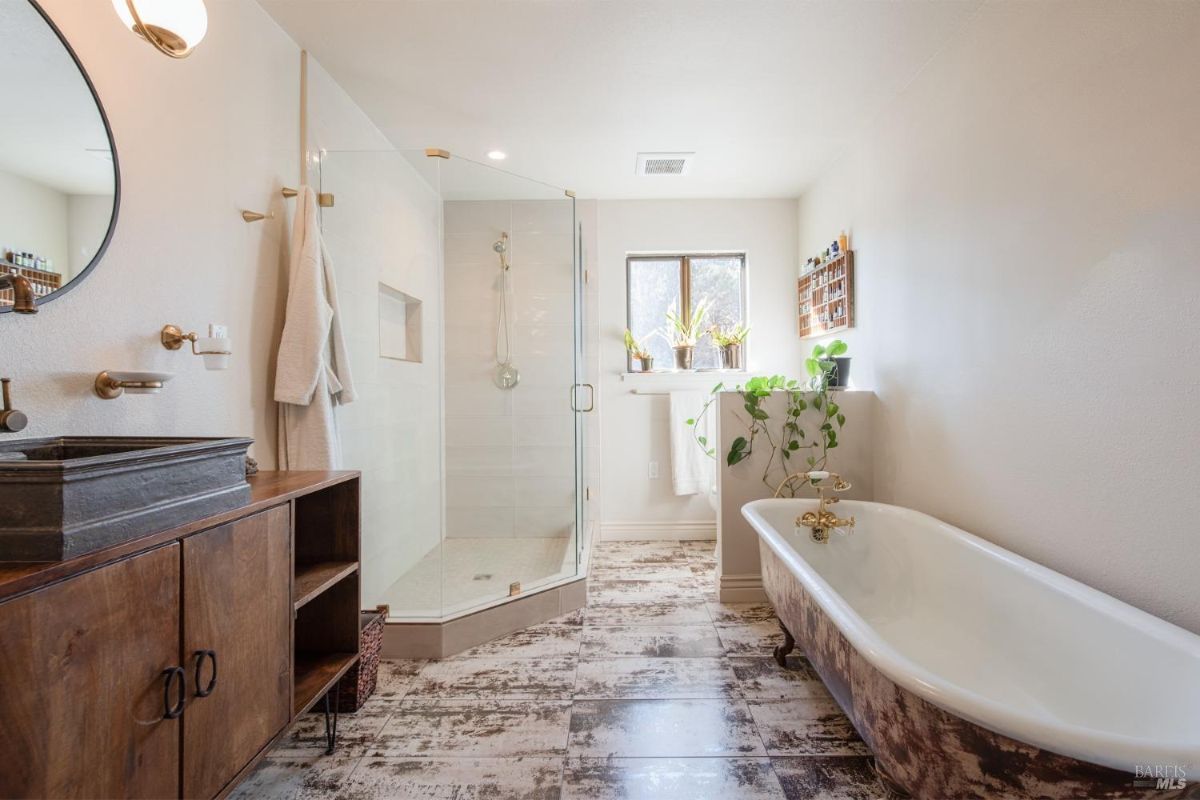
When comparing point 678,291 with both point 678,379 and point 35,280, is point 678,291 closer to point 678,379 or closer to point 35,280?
point 678,379

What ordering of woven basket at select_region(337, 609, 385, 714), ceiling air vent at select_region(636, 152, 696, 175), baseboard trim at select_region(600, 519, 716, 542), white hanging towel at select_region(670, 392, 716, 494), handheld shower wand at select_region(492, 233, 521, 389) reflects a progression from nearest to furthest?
woven basket at select_region(337, 609, 385, 714) < handheld shower wand at select_region(492, 233, 521, 389) < ceiling air vent at select_region(636, 152, 696, 175) < white hanging towel at select_region(670, 392, 716, 494) < baseboard trim at select_region(600, 519, 716, 542)

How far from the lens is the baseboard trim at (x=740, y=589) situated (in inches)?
100

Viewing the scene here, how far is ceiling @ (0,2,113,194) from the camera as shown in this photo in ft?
3.19

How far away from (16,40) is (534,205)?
6.51 ft

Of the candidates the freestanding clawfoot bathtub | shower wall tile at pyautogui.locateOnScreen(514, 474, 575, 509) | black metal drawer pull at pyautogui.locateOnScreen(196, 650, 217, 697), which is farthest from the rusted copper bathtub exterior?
shower wall tile at pyautogui.locateOnScreen(514, 474, 575, 509)

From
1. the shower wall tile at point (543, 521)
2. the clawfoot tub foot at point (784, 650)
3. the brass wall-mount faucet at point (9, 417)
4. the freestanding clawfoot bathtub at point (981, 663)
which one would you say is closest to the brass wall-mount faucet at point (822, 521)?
the freestanding clawfoot bathtub at point (981, 663)

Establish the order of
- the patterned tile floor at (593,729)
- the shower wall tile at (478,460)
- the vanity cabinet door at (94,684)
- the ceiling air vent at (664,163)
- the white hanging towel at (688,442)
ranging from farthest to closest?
the white hanging towel at (688,442), the ceiling air vent at (664,163), the shower wall tile at (478,460), the patterned tile floor at (593,729), the vanity cabinet door at (94,684)

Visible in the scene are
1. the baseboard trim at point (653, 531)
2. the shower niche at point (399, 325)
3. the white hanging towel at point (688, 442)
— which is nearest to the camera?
the shower niche at point (399, 325)

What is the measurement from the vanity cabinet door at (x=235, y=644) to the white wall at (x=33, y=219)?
678mm

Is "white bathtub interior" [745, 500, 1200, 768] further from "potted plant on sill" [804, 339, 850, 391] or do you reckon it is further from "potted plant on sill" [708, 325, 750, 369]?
"potted plant on sill" [708, 325, 750, 369]

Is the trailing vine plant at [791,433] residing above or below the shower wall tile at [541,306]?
below

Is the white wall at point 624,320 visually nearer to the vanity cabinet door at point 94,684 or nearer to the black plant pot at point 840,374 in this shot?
the black plant pot at point 840,374

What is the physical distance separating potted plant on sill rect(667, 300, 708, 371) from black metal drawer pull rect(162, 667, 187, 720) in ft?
10.2

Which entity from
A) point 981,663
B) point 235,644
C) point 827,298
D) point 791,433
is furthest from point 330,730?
point 827,298
